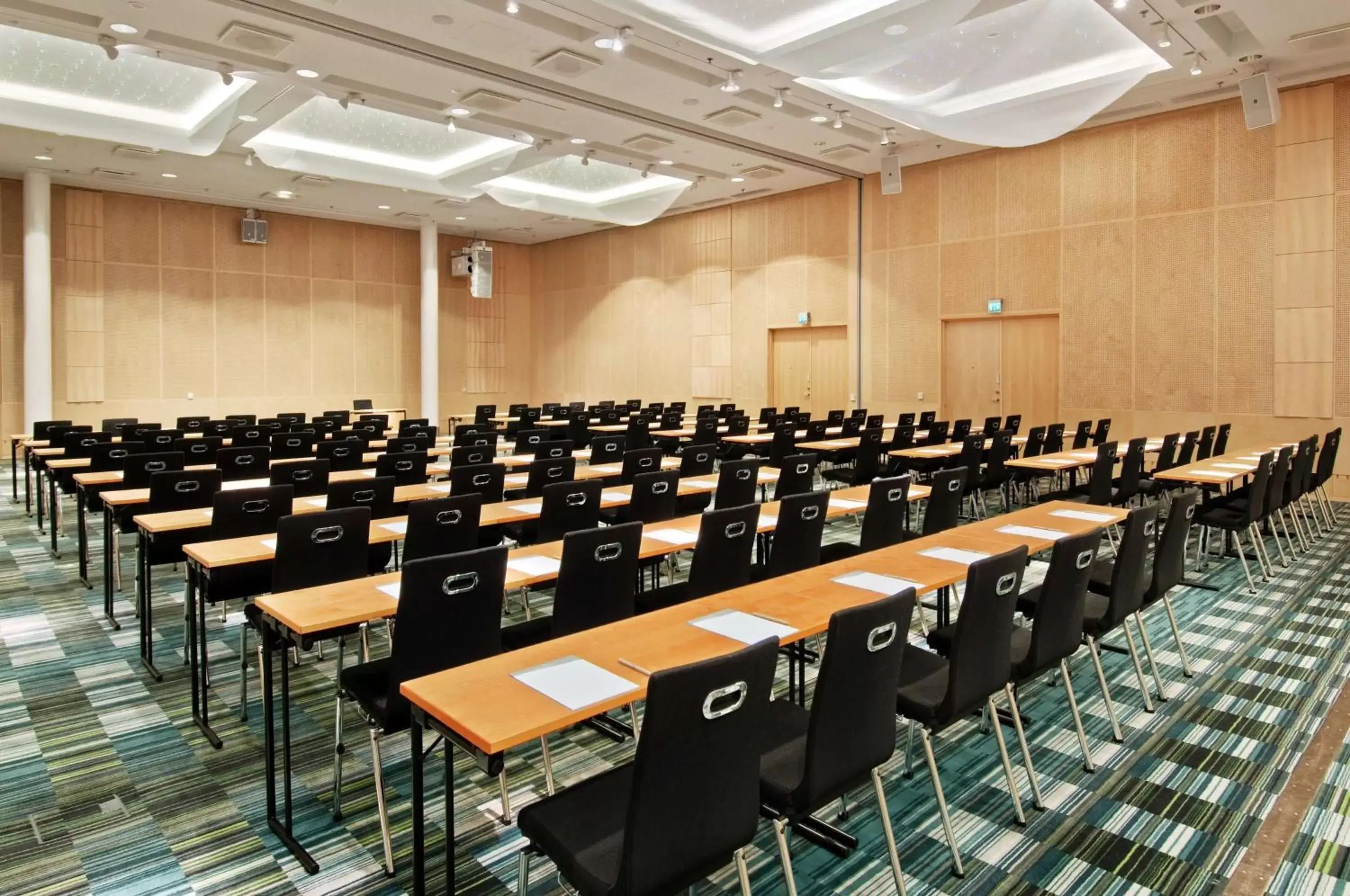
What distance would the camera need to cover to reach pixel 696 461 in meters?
7.09

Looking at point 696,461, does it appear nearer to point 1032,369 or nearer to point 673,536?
point 673,536

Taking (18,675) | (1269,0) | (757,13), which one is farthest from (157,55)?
(1269,0)

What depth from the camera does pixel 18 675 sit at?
4.52 meters

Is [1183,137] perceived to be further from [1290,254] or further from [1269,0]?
[1269,0]

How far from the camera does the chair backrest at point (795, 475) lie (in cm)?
636

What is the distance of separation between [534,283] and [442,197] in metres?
6.00

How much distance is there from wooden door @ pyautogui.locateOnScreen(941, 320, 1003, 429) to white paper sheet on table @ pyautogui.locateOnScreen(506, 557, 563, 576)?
11.3 metres

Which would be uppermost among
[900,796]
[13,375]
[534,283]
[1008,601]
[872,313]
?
[534,283]

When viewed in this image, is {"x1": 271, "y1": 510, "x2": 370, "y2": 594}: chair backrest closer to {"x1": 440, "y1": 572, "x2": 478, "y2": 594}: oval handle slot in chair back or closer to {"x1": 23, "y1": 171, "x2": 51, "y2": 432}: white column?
{"x1": 440, "y1": 572, "x2": 478, "y2": 594}: oval handle slot in chair back

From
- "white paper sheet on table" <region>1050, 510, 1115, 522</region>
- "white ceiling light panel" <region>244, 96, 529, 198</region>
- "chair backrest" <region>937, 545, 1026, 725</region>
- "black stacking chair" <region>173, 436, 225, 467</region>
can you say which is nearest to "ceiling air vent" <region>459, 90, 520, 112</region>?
"white ceiling light panel" <region>244, 96, 529, 198</region>

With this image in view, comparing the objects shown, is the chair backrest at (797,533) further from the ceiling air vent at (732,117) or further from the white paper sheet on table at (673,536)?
the ceiling air vent at (732,117)

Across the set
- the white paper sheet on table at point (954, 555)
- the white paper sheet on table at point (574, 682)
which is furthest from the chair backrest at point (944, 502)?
the white paper sheet on table at point (574, 682)

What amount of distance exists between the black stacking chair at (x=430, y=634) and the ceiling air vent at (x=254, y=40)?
7.75 meters

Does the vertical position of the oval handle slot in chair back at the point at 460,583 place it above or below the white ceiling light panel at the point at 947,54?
below
